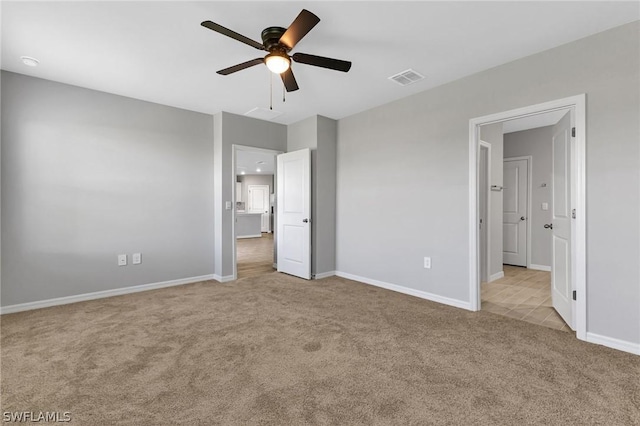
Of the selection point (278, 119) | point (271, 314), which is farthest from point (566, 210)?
point (278, 119)

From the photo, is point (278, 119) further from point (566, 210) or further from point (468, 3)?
point (566, 210)

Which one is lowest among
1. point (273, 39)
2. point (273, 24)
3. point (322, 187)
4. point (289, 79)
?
point (322, 187)

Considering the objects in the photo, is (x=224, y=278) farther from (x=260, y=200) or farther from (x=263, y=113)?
(x=260, y=200)

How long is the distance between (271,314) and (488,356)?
6.55 ft

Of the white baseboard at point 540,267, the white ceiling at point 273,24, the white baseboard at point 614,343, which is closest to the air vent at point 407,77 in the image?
the white ceiling at point 273,24

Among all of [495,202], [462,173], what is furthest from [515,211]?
[462,173]

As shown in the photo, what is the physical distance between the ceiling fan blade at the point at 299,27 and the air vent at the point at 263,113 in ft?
7.61

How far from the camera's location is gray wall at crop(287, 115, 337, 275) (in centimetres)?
469

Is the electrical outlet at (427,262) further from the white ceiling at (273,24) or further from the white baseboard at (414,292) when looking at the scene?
the white ceiling at (273,24)

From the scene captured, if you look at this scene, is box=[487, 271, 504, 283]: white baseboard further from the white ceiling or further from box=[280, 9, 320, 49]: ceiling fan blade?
box=[280, 9, 320, 49]: ceiling fan blade

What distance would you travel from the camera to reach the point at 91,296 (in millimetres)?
3633

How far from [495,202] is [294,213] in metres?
3.24

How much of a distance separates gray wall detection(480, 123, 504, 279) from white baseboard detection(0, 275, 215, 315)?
4.49 meters

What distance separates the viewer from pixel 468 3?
2.11 meters
